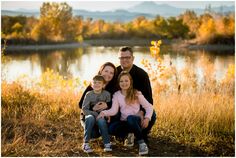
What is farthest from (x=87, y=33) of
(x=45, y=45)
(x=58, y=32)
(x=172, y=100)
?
(x=172, y=100)

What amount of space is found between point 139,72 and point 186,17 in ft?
168

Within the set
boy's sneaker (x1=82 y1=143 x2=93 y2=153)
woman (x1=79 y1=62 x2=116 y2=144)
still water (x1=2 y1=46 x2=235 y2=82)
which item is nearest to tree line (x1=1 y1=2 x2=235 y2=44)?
still water (x1=2 y1=46 x2=235 y2=82)

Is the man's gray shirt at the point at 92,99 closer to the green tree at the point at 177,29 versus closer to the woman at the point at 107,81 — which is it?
the woman at the point at 107,81

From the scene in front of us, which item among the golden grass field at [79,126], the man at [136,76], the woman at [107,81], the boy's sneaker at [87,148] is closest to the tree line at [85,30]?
the golden grass field at [79,126]

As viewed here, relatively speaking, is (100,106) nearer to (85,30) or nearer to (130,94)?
(130,94)

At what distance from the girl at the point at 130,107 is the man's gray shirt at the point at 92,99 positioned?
9 centimetres

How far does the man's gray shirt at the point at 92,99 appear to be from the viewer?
4.58 m

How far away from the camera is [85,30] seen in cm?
5338

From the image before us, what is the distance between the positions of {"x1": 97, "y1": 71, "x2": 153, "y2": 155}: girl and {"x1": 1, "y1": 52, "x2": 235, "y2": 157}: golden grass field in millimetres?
266

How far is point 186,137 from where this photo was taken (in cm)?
498

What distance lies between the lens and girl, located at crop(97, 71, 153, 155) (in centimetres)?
445

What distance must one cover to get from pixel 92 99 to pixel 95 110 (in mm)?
126

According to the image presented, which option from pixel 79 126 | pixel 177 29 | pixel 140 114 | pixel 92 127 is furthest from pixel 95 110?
pixel 177 29

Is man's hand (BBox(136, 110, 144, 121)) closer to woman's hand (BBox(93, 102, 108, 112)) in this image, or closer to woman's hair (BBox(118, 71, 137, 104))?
woman's hair (BBox(118, 71, 137, 104))
